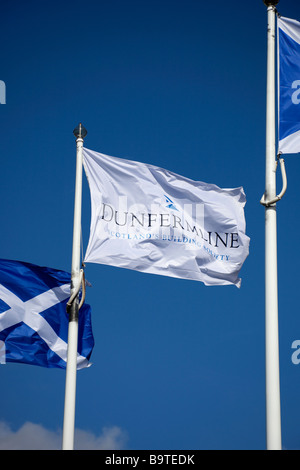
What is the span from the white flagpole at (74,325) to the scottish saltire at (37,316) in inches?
101

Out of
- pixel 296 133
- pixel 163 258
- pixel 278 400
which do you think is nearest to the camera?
pixel 278 400

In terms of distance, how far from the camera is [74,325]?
1683 centimetres

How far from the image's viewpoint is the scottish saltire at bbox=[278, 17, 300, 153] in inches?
648

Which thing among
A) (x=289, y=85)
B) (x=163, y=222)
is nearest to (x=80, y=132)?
(x=163, y=222)

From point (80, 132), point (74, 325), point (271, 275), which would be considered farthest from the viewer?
point (80, 132)

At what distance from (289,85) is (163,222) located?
14.3 ft

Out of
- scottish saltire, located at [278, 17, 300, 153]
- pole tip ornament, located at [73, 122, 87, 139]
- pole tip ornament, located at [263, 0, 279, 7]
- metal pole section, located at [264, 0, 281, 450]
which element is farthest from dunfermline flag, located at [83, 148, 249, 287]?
pole tip ornament, located at [263, 0, 279, 7]

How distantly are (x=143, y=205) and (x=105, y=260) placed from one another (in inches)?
75.8

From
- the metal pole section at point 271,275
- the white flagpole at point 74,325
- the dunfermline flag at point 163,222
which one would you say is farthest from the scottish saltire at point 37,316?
the metal pole section at point 271,275

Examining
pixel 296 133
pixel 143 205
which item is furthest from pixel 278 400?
pixel 143 205

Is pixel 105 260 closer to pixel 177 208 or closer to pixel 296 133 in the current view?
pixel 177 208

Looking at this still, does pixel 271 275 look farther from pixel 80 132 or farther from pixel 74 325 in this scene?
pixel 80 132

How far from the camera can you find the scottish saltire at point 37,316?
64.7 feet
